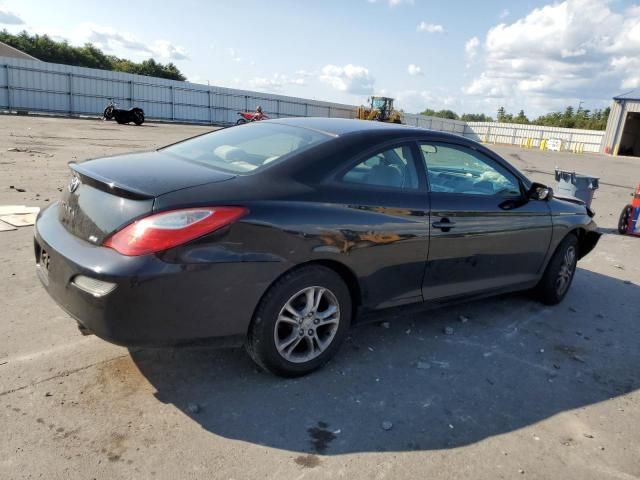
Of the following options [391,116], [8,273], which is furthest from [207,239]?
[391,116]

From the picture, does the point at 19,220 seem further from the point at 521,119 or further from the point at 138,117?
the point at 521,119

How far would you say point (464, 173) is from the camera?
4.08 metres

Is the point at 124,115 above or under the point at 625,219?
above

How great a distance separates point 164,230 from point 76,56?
81423mm

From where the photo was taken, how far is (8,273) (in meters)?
4.54

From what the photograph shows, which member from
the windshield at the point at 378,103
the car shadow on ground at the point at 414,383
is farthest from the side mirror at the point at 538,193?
the windshield at the point at 378,103

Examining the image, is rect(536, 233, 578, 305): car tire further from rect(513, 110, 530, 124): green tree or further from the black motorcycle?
rect(513, 110, 530, 124): green tree

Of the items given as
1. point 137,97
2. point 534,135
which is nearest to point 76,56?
point 137,97

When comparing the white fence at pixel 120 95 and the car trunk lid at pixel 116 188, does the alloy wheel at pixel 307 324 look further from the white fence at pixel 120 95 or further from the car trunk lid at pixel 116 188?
the white fence at pixel 120 95

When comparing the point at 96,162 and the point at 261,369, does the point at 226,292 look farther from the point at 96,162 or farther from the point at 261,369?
the point at 96,162

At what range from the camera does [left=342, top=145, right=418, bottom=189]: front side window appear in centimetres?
334

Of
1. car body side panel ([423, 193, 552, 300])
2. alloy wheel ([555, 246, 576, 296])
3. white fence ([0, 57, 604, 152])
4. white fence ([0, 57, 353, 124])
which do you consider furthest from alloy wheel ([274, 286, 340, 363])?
white fence ([0, 57, 353, 124])

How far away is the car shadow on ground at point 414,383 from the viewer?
9.18ft

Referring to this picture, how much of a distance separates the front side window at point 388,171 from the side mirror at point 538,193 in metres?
1.48
